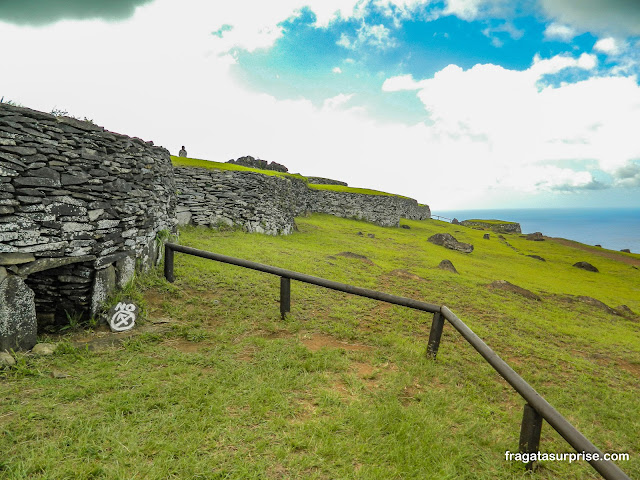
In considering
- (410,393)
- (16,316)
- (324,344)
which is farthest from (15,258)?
(410,393)

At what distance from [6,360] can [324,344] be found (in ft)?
15.0

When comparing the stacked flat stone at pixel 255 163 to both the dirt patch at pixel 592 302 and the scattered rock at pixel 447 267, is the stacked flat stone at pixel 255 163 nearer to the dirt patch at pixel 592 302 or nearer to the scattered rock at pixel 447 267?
the scattered rock at pixel 447 267

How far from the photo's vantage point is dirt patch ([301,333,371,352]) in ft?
17.7

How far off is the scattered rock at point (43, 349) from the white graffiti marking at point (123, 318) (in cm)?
89

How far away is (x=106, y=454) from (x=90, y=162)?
4763 millimetres

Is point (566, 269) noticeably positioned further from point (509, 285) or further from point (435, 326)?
point (435, 326)

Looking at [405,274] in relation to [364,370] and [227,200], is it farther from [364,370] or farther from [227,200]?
[227,200]

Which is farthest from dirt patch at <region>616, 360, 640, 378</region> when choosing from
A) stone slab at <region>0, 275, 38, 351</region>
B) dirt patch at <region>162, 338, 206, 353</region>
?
stone slab at <region>0, 275, 38, 351</region>

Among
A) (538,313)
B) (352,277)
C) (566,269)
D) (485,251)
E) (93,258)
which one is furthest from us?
(485,251)

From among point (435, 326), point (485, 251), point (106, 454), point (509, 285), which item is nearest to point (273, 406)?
point (106, 454)

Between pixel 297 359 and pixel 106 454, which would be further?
pixel 297 359

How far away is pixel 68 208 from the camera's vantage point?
16.8ft

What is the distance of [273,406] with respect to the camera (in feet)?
12.0

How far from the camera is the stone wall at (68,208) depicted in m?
4.45
